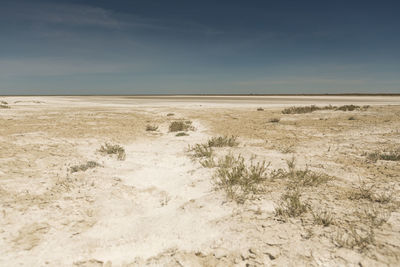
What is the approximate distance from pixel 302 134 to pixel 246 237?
6.85 m

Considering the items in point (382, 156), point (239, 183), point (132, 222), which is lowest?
point (132, 222)

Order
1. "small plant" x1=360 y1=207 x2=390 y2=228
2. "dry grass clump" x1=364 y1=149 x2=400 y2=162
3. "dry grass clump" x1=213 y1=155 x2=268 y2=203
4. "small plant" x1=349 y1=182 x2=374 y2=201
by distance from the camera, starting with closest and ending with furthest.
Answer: "small plant" x1=360 y1=207 x2=390 y2=228
"small plant" x1=349 y1=182 x2=374 y2=201
"dry grass clump" x1=213 y1=155 x2=268 y2=203
"dry grass clump" x1=364 y1=149 x2=400 y2=162

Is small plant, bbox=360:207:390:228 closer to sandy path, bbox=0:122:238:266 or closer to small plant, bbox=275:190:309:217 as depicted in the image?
small plant, bbox=275:190:309:217

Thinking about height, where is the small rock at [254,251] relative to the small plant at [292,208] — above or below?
below

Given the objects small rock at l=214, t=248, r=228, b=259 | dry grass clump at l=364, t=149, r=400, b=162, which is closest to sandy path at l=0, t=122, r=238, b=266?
small rock at l=214, t=248, r=228, b=259

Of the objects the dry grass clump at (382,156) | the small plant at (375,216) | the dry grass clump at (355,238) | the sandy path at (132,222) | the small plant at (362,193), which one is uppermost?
the dry grass clump at (382,156)

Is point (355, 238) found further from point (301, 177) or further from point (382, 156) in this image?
point (382, 156)

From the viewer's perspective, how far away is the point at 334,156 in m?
5.67

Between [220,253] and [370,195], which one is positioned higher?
[370,195]

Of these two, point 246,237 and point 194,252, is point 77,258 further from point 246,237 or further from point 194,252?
point 246,237

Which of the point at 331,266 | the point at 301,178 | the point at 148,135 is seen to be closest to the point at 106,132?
the point at 148,135

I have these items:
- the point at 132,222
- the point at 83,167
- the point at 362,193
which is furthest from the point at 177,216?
the point at 362,193

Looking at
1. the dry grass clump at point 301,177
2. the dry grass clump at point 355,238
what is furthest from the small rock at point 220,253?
the dry grass clump at point 301,177

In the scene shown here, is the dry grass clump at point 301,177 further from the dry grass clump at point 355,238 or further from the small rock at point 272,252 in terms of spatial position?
the small rock at point 272,252
